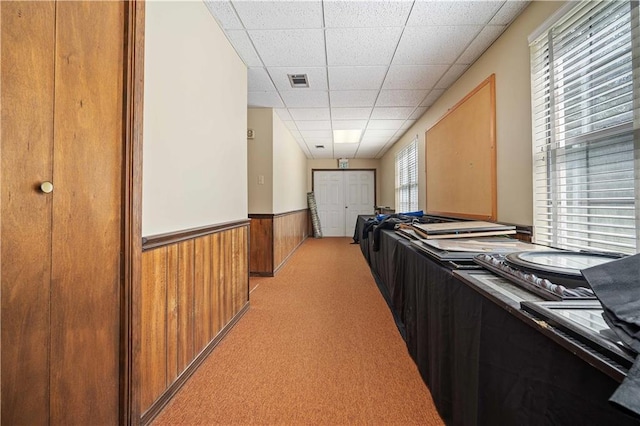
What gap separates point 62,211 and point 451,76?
344 cm

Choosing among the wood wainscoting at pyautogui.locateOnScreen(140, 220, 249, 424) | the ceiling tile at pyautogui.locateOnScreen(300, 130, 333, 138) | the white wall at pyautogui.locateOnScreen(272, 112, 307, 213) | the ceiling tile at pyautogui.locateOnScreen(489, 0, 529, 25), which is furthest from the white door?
the ceiling tile at pyautogui.locateOnScreen(489, 0, 529, 25)

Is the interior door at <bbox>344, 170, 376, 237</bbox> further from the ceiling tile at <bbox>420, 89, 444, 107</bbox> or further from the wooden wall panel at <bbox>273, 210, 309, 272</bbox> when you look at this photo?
the ceiling tile at <bbox>420, 89, 444, 107</bbox>

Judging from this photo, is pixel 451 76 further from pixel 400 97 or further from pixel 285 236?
pixel 285 236

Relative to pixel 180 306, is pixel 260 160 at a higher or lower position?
higher

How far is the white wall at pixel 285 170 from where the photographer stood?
4.33 metres

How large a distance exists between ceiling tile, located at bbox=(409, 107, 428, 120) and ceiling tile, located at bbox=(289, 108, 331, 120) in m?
1.31

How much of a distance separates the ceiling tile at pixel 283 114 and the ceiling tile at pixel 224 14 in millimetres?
1976

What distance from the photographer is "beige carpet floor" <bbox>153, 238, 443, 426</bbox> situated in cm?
133

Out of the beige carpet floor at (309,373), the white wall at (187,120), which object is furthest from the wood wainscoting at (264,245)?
the white wall at (187,120)

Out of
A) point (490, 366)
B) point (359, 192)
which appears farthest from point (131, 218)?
point (359, 192)

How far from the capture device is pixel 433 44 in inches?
95.0

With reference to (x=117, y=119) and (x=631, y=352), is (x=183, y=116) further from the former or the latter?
(x=631, y=352)

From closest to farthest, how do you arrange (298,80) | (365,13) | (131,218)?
(131,218), (365,13), (298,80)

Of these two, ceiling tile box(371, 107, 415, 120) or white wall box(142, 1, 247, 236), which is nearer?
white wall box(142, 1, 247, 236)
